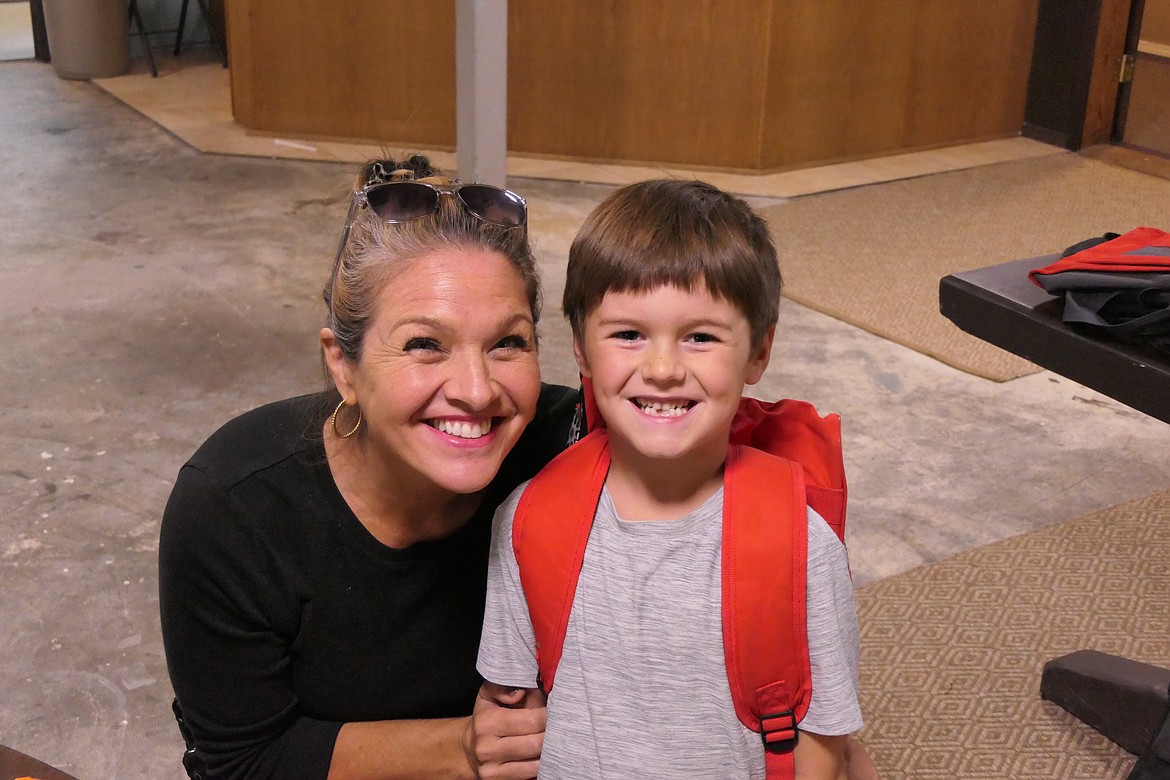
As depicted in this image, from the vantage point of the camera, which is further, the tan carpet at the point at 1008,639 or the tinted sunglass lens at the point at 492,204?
the tan carpet at the point at 1008,639

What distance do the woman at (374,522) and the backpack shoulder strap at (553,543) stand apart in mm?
75

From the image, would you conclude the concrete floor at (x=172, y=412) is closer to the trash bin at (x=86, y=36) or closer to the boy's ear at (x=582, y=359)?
the boy's ear at (x=582, y=359)

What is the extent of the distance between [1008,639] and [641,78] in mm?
3781

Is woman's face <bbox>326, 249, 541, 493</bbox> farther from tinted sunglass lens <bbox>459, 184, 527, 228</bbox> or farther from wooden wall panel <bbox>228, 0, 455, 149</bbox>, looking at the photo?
wooden wall panel <bbox>228, 0, 455, 149</bbox>

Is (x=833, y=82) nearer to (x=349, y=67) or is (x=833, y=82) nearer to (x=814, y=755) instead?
(x=349, y=67)

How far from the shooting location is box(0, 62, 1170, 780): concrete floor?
109 inches

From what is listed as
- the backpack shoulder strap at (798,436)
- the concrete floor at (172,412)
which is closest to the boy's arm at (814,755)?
the backpack shoulder strap at (798,436)

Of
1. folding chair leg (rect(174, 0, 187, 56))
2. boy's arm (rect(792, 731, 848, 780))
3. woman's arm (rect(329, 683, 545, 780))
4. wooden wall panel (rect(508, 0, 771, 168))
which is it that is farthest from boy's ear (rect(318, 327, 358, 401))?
folding chair leg (rect(174, 0, 187, 56))

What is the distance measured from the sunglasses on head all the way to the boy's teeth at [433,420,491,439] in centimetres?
25

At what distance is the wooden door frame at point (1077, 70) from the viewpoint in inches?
248

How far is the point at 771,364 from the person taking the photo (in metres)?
4.15

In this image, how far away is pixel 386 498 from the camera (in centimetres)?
166

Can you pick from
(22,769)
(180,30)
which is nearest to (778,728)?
(22,769)

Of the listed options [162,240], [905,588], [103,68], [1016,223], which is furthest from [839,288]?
[103,68]
